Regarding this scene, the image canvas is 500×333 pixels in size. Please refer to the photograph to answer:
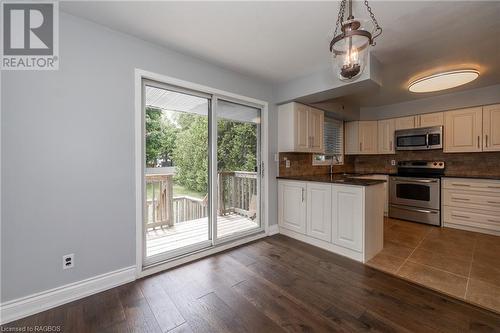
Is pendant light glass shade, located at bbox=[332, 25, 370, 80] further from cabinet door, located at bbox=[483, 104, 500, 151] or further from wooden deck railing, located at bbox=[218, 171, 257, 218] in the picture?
cabinet door, located at bbox=[483, 104, 500, 151]

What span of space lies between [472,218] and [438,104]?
214cm

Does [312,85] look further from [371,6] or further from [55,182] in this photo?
[55,182]

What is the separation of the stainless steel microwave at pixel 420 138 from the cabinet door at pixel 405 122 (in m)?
0.09

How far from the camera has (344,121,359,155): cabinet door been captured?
195 inches

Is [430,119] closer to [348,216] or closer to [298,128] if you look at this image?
[298,128]

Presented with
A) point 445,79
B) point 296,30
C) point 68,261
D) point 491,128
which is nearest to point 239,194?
point 68,261

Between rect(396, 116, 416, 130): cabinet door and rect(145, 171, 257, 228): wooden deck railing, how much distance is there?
Result: 3473 mm

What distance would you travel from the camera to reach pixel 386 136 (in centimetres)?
473

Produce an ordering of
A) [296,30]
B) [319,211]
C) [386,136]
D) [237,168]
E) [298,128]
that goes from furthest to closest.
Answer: [386,136] → [298,128] → [237,168] → [319,211] → [296,30]

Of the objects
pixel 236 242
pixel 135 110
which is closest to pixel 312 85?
pixel 135 110

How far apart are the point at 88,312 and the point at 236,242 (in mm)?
1727

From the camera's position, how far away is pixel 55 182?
176 centimetres

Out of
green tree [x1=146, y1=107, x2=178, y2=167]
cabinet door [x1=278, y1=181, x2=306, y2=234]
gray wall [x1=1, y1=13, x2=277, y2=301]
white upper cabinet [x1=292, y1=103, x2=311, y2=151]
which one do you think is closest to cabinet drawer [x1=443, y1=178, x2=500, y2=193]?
white upper cabinet [x1=292, y1=103, x2=311, y2=151]

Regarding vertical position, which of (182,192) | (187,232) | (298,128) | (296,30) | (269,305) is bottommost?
(269,305)
